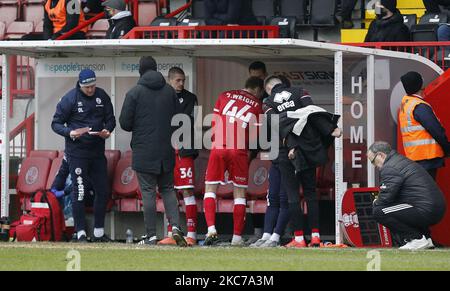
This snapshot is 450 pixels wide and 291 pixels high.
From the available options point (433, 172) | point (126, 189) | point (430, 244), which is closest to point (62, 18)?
point (126, 189)

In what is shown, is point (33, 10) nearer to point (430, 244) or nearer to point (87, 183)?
point (87, 183)

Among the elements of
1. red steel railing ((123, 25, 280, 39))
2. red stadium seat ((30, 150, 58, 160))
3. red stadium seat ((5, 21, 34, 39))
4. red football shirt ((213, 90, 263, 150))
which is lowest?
red stadium seat ((30, 150, 58, 160))

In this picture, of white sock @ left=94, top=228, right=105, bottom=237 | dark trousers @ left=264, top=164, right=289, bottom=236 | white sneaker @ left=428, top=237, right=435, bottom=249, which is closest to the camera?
white sneaker @ left=428, top=237, right=435, bottom=249

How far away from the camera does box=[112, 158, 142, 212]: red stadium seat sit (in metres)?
16.9

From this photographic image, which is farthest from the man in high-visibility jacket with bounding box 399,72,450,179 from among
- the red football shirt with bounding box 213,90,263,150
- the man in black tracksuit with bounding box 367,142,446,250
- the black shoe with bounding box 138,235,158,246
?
the black shoe with bounding box 138,235,158,246

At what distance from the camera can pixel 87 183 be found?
1631 centimetres

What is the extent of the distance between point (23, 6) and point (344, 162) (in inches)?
357

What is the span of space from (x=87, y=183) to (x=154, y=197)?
1.11m

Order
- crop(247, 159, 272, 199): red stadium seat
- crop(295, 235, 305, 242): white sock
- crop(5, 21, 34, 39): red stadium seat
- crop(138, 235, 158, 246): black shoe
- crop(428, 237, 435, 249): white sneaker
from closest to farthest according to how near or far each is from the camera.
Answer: crop(428, 237, 435, 249): white sneaker < crop(295, 235, 305, 242): white sock < crop(138, 235, 158, 246): black shoe < crop(247, 159, 272, 199): red stadium seat < crop(5, 21, 34, 39): red stadium seat

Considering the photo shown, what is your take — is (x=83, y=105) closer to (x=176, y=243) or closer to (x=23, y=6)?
(x=176, y=243)

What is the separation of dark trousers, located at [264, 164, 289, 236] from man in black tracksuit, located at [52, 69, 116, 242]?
2.01 m

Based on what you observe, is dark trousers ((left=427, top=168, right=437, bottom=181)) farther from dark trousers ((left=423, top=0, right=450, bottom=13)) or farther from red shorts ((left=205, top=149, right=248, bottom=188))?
dark trousers ((left=423, top=0, right=450, bottom=13))

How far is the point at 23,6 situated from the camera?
76.7ft
